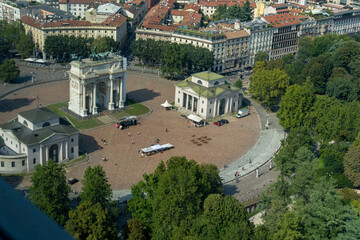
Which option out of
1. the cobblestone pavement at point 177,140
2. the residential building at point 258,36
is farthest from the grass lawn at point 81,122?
the residential building at point 258,36

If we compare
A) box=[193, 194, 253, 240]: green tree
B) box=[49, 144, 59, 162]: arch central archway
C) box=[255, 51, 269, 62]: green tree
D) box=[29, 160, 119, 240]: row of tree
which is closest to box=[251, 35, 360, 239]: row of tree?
box=[193, 194, 253, 240]: green tree

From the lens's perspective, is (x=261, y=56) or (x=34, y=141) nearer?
(x=34, y=141)

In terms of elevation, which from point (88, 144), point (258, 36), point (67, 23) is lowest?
point (88, 144)

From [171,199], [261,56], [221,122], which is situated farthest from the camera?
[261,56]

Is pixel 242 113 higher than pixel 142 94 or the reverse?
the reverse

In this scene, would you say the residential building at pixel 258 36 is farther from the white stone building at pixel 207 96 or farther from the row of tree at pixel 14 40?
the row of tree at pixel 14 40

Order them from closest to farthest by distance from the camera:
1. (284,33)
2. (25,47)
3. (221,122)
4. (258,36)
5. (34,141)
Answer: (34,141) → (221,122) → (25,47) → (258,36) → (284,33)

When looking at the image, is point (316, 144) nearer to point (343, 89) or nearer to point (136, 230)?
point (343, 89)

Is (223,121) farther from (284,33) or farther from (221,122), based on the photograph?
(284,33)

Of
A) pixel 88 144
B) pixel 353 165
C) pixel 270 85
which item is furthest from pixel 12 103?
pixel 353 165
